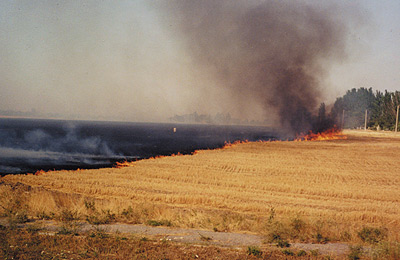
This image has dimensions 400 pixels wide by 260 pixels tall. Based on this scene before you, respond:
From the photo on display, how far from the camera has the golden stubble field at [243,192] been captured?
1295cm

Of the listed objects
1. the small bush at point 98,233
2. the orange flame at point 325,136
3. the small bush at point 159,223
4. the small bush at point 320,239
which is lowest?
the small bush at point 320,239

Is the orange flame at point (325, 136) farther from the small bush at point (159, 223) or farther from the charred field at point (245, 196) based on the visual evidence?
the small bush at point (159, 223)

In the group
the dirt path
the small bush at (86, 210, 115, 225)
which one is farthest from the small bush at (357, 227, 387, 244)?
the small bush at (86, 210, 115, 225)

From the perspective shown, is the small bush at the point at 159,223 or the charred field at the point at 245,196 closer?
the small bush at the point at 159,223

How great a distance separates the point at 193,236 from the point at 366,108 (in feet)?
518

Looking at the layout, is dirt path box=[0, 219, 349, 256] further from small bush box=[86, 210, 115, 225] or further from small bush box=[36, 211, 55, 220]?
small bush box=[36, 211, 55, 220]

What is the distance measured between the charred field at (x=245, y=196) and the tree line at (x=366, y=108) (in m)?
78.1

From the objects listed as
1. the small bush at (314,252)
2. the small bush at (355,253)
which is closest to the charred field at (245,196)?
the small bush at (355,253)

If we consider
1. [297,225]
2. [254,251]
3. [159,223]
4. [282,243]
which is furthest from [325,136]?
[254,251]

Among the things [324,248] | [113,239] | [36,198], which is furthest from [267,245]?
[36,198]

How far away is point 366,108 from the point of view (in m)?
147

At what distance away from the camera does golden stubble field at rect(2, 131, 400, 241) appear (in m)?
13.0

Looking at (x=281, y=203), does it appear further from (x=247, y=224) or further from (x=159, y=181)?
(x=159, y=181)

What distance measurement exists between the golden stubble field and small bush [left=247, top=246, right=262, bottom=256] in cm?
230
